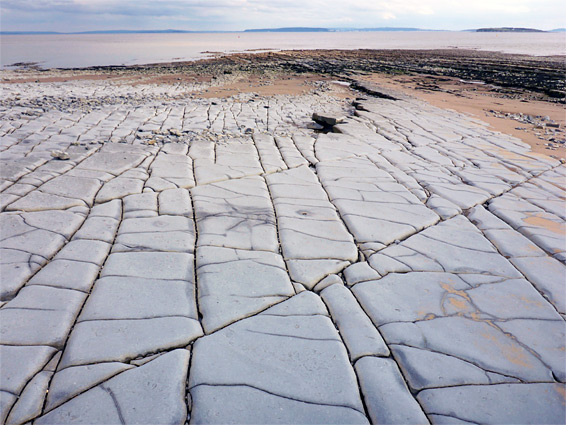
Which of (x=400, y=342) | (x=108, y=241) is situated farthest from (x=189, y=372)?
(x=108, y=241)

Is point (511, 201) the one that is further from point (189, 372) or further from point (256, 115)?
point (256, 115)

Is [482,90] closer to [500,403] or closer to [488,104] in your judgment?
[488,104]

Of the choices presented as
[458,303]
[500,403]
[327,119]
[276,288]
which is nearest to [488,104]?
[327,119]

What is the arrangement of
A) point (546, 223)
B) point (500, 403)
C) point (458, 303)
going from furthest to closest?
point (546, 223), point (458, 303), point (500, 403)

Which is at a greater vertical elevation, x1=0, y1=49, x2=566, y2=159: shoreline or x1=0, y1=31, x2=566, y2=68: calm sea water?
x1=0, y1=31, x2=566, y2=68: calm sea water

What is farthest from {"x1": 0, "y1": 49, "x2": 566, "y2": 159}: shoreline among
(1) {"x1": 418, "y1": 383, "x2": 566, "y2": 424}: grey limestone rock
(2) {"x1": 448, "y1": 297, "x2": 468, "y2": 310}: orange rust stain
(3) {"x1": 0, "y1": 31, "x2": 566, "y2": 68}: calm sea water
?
(3) {"x1": 0, "y1": 31, "x2": 566, "y2": 68}: calm sea water

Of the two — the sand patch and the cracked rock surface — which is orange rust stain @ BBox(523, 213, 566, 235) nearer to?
the cracked rock surface
